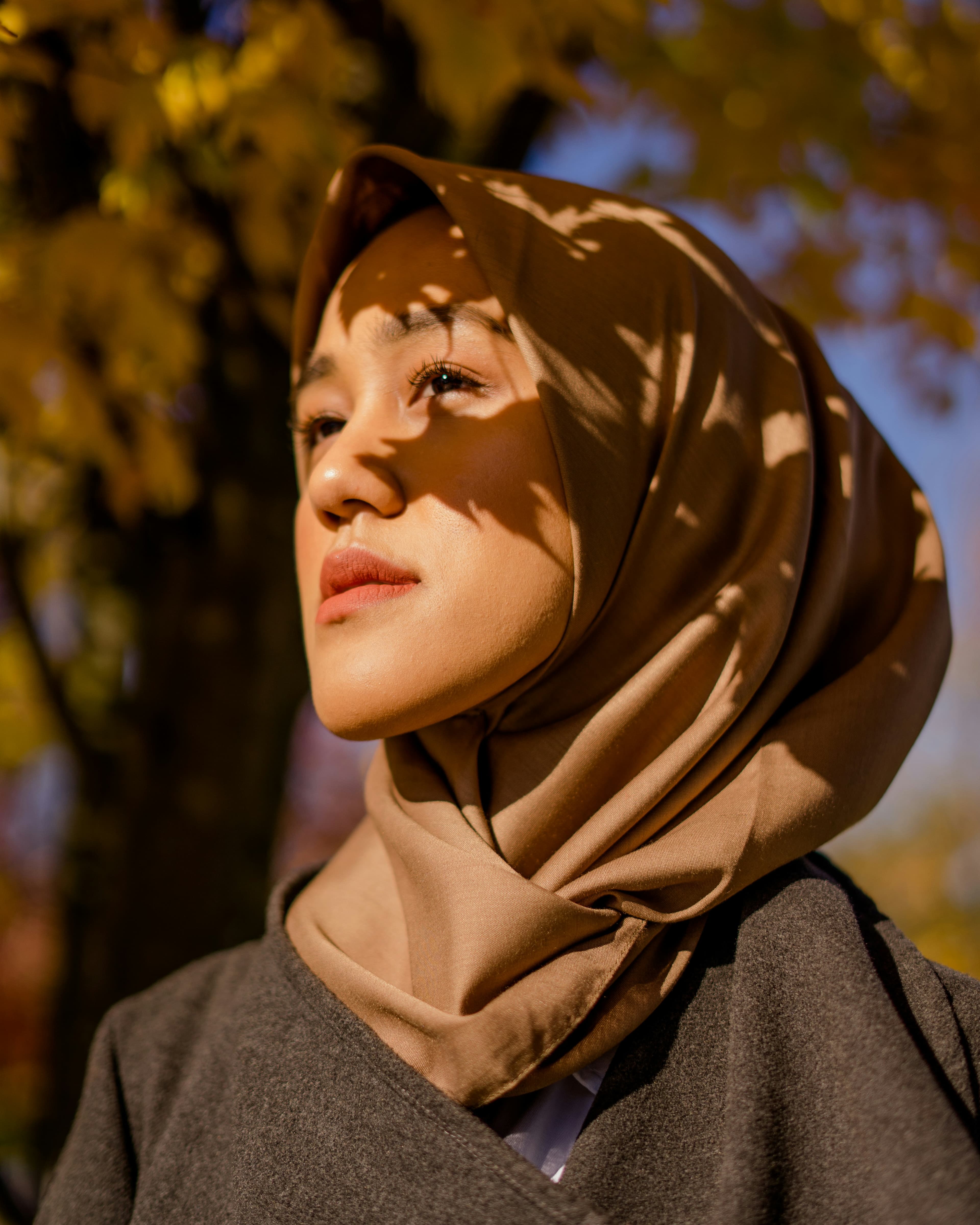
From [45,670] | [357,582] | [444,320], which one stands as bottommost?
[45,670]

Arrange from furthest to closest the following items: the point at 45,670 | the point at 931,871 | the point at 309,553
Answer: the point at 931,871, the point at 45,670, the point at 309,553

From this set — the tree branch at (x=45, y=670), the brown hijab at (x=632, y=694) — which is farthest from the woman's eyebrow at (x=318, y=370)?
the tree branch at (x=45, y=670)

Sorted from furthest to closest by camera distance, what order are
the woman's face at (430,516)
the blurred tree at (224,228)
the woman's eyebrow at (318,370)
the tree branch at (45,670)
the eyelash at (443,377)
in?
the tree branch at (45,670) < the blurred tree at (224,228) < the woman's eyebrow at (318,370) < the eyelash at (443,377) < the woman's face at (430,516)

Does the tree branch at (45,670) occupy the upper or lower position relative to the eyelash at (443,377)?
lower

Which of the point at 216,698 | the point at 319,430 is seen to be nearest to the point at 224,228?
the point at 319,430

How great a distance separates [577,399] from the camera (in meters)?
1.47

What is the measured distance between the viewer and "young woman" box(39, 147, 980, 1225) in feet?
4.11

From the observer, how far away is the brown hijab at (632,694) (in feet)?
4.31

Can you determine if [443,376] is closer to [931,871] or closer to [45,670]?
[45,670]

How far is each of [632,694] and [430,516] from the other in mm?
428

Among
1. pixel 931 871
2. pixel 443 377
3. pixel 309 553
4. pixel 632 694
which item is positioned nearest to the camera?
pixel 632 694

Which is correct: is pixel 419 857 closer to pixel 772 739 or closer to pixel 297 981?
pixel 297 981

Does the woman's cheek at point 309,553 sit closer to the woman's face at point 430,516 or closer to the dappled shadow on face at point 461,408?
the woman's face at point 430,516

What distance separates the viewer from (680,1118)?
4.28ft
